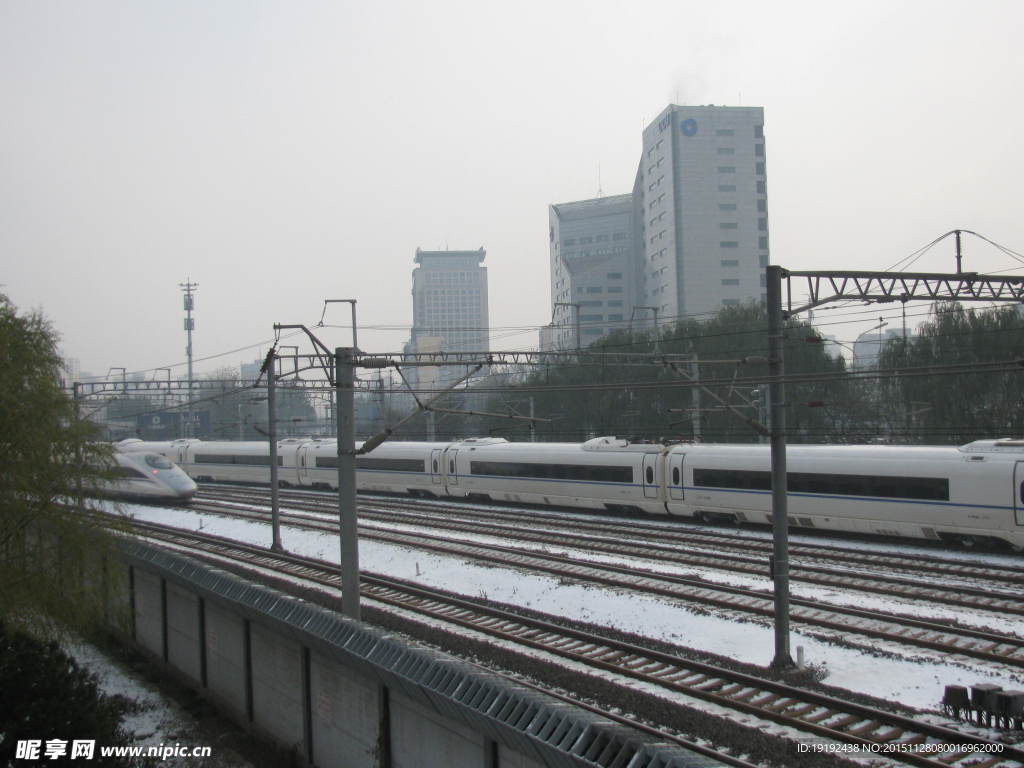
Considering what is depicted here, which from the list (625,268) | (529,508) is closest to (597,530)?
(529,508)

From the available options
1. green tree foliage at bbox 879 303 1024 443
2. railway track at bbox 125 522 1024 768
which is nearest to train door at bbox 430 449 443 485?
railway track at bbox 125 522 1024 768

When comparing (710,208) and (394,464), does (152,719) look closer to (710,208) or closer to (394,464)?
(394,464)

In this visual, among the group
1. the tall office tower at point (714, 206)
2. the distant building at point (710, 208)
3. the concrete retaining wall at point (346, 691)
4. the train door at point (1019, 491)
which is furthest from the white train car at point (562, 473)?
the tall office tower at point (714, 206)

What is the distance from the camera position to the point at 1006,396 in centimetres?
3300

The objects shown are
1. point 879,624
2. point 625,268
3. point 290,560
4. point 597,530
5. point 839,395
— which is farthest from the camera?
point 625,268

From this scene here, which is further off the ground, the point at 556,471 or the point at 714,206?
the point at 714,206

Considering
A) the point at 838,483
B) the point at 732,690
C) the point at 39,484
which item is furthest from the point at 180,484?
the point at 732,690

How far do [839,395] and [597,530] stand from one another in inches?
806

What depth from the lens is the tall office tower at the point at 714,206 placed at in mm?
86812

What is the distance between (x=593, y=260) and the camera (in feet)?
389

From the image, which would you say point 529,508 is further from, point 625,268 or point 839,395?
point 625,268

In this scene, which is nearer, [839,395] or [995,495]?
[995,495]

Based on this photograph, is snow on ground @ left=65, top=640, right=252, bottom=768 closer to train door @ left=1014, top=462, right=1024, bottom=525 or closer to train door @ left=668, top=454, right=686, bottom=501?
train door @ left=668, top=454, right=686, bottom=501

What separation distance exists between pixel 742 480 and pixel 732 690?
516 inches
